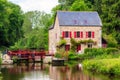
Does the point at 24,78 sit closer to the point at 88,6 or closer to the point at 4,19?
the point at 4,19

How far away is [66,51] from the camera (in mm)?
60938

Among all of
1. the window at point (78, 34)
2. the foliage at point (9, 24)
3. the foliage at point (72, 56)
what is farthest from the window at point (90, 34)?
the foliage at point (9, 24)

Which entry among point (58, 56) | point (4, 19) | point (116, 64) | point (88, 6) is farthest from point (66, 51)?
point (116, 64)

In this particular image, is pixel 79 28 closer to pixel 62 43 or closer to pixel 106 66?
pixel 62 43

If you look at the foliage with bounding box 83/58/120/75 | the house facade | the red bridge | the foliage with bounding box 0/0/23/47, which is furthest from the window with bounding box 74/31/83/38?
the foliage with bounding box 83/58/120/75

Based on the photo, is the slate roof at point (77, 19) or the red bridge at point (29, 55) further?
the slate roof at point (77, 19)

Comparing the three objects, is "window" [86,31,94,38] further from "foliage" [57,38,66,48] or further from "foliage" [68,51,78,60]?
"foliage" [68,51,78,60]

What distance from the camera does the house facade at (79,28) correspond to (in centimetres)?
6412

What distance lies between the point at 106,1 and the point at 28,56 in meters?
15.5

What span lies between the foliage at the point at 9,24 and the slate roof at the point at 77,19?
32.0ft

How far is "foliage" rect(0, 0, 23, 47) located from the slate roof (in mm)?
9746

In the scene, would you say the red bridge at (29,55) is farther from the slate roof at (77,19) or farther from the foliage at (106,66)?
A: the foliage at (106,66)

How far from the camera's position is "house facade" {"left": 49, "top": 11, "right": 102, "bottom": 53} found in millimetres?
64125

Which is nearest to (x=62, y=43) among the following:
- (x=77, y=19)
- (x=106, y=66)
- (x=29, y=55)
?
(x=77, y=19)
